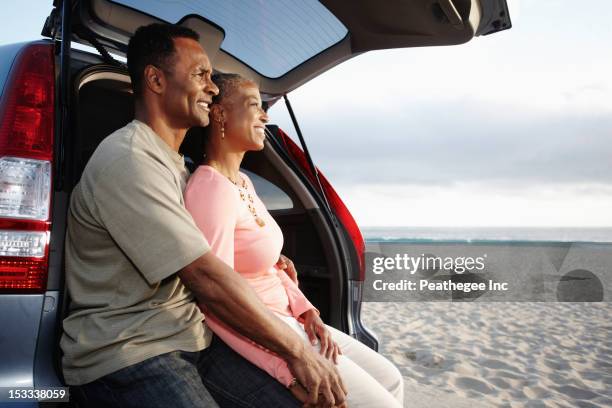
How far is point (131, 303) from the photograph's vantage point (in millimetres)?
1429

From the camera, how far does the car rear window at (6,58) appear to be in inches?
62.1

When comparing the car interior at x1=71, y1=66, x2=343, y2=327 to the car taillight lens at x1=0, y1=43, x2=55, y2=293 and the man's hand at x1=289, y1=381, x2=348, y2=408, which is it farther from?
the man's hand at x1=289, y1=381, x2=348, y2=408

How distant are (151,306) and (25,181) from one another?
504 millimetres

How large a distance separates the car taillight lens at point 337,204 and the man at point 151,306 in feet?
4.01

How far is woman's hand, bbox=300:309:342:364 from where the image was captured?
1.89 metres

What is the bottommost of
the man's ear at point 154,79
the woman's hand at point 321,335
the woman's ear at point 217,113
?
the woman's hand at point 321,335

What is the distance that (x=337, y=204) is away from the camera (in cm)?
288

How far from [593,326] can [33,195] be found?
298 inches

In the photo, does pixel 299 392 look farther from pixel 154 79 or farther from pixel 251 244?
pixel 154 79

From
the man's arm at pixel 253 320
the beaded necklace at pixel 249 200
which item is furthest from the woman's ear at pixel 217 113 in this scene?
the man's arm at pixel 253 320

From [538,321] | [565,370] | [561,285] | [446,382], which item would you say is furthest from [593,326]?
[561,285]

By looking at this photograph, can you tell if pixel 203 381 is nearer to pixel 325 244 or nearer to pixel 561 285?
pixel 325 244

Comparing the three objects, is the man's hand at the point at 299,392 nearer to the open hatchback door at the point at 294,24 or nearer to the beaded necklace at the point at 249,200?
the beaded necklace at the point at 249,200

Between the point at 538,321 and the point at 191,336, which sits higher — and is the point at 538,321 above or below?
below
